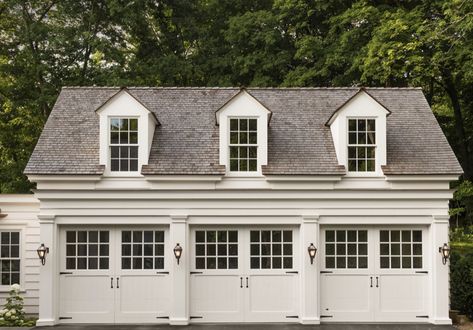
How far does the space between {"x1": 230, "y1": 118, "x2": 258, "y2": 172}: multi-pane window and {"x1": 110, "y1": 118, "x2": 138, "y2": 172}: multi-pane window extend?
2.62 m

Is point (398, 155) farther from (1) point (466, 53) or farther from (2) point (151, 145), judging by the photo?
(1) point (466, 53)

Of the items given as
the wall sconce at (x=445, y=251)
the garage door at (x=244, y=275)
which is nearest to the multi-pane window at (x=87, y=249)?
the garage door at (x=244, y=275)

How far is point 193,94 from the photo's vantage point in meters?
16.1

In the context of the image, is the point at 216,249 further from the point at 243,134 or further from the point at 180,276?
the point at 243,134

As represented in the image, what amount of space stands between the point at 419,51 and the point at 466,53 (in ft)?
6.20

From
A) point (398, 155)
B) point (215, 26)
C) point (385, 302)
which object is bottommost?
point (385, 302)

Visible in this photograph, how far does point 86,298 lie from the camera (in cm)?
1383

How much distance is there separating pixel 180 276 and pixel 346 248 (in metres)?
4.51

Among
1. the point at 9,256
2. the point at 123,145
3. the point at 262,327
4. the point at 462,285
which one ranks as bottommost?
the point at 262,327

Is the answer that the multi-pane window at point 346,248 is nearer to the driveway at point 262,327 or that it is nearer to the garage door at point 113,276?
the driveway at point 262,327

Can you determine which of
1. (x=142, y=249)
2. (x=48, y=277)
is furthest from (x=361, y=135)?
(x=48, y=277)

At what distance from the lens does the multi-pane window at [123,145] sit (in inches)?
552

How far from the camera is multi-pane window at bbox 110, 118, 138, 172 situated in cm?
1402

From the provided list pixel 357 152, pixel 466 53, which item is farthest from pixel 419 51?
pixel 357 152
